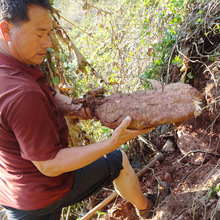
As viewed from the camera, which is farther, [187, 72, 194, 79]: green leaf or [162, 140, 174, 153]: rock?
[162, 140, 174, 153]: rock

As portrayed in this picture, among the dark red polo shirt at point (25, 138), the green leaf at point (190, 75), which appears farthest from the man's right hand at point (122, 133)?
the green leaf at point (190, 75)

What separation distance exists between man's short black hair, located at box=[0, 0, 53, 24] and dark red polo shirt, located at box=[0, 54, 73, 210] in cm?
22

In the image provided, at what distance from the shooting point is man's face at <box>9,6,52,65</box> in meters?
1.25

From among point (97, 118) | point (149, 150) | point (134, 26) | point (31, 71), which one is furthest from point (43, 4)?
point (134, 26)

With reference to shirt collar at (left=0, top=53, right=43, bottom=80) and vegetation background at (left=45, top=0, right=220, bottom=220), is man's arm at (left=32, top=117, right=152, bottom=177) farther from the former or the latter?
vegetation background at (left=45, top=0, right=220, bottom=220)

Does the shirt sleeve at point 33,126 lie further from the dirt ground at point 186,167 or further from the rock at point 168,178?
the rock at point 168,178

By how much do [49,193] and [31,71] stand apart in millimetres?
795

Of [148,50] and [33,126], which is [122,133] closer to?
[33,126]

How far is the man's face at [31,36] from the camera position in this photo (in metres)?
1.25

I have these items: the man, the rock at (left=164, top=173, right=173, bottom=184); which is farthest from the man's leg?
the rock at (left=164, top=173, right=173, bottom=184)

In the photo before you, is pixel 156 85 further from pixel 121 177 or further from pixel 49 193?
pixel 49 193

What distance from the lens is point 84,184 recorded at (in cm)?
171

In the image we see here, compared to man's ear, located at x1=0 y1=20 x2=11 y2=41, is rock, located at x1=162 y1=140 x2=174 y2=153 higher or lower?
lower

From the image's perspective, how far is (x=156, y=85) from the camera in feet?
5.62
